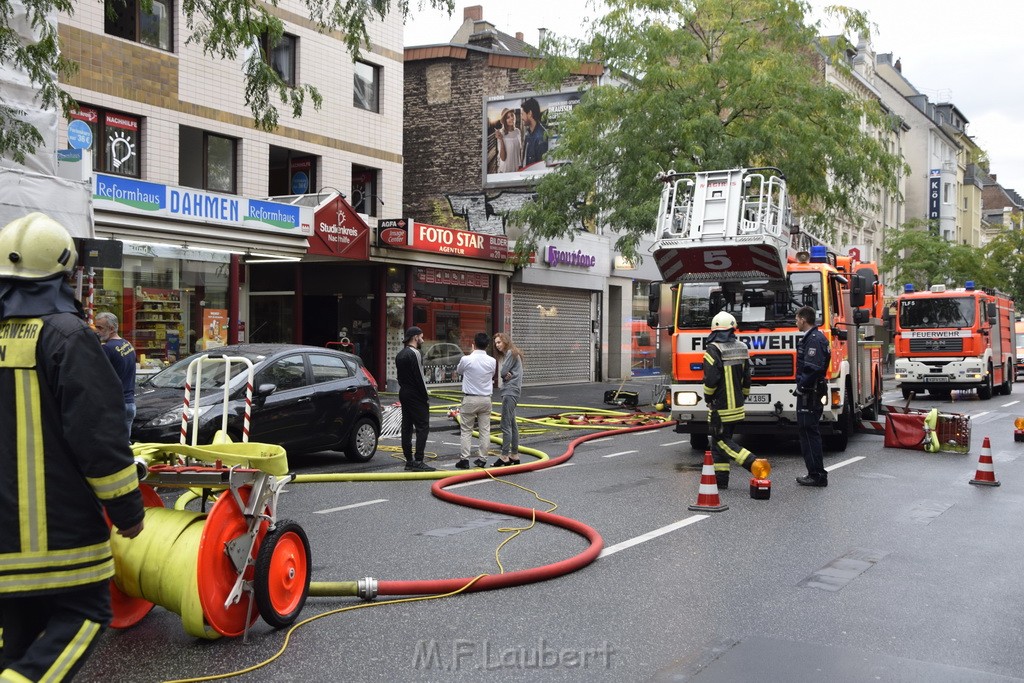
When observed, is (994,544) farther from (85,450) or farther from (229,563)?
(85,450)

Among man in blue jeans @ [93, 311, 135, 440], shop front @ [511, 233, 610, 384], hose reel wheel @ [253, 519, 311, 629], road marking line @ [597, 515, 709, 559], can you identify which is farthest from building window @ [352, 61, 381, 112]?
hose reel wheel @ [253, 519, 311, 629]

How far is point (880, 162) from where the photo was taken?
21.5m

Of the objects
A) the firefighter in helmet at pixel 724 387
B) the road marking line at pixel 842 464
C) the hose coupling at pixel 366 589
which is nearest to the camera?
the hose coupling at pixel 366 589

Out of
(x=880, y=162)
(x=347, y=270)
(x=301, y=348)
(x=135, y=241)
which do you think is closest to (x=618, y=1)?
(x=880, y=162)

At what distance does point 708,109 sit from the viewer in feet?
67.4

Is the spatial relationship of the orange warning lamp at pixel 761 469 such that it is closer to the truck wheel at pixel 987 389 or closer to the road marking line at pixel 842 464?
the road marking line at pixel 842 464

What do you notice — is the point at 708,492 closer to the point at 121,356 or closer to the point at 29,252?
the point at 121,356

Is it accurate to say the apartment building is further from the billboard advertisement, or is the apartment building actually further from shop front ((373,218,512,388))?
the billboard advertisement

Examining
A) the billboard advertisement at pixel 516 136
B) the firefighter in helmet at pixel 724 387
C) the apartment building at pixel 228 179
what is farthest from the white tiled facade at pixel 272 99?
the firefighter in helmet at pixel 724 387

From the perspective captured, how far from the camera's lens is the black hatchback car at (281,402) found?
10.8 m

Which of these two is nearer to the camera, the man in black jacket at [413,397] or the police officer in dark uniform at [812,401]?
the police officer in dark uniform at [812,401]

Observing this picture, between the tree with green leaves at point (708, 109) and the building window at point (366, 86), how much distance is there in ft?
16.4

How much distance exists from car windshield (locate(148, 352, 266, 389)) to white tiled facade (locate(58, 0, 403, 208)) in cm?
774

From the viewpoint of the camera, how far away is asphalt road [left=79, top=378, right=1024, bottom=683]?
483 centimetres
